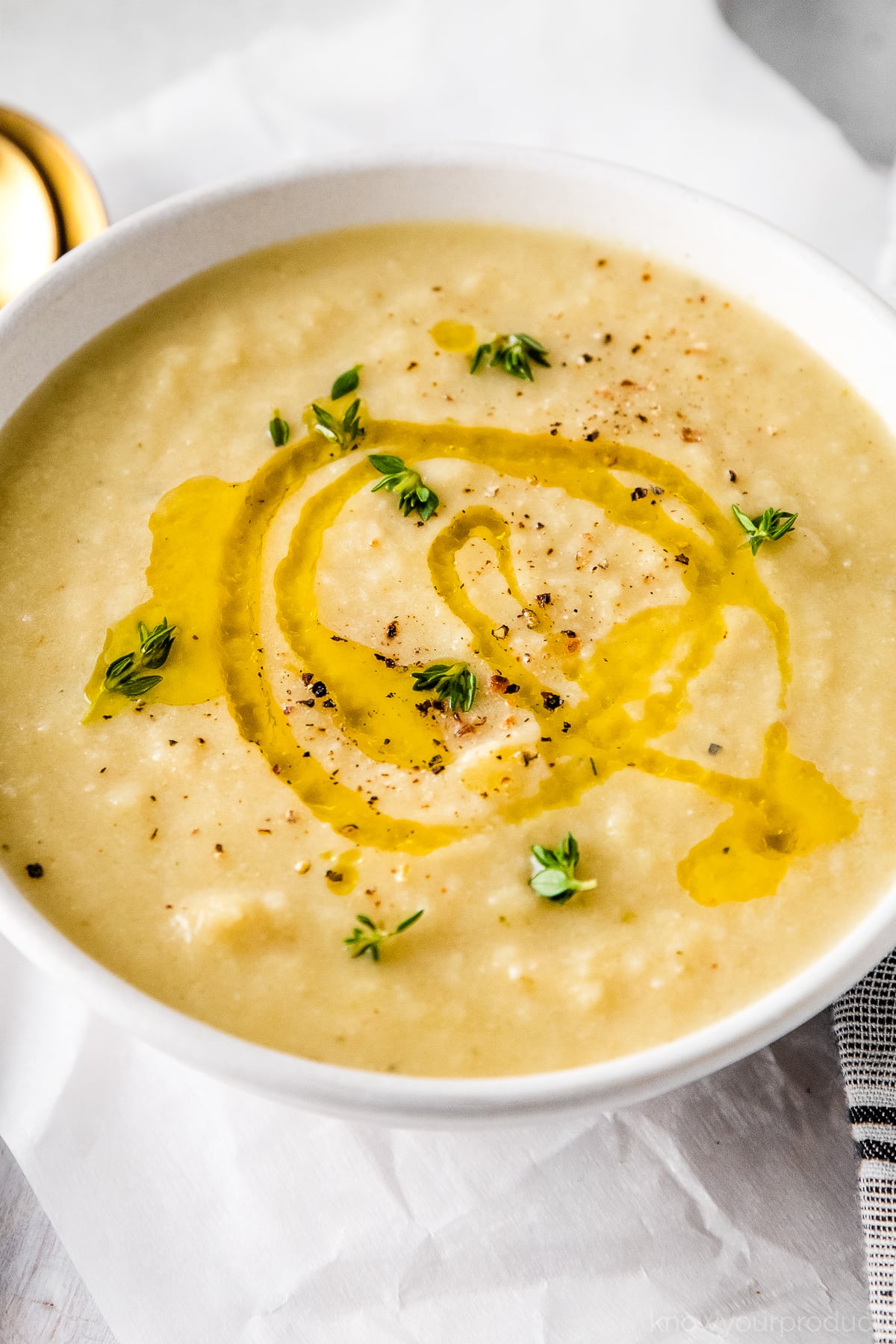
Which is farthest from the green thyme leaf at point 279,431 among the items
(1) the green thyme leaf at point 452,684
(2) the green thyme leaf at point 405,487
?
(1) the green thyme leaf at point 452,684

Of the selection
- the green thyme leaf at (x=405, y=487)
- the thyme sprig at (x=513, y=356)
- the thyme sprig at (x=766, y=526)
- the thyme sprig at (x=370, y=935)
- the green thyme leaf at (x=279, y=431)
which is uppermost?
the green thyme leaf at (x=279, y=431)

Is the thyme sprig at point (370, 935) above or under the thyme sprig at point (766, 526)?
under

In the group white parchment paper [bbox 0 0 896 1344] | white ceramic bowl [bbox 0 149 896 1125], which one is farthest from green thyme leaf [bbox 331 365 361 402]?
white parchment paper [bbox 0 0 896 1344]

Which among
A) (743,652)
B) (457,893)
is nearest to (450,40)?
(743,652)

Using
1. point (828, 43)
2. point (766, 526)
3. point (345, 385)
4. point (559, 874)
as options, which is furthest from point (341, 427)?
point (828, 43)

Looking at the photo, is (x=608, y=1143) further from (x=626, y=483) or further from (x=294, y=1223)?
(x=626, y=483)

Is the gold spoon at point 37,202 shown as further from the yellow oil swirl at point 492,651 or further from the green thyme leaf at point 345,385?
the yellow oil swirl at point 492,651

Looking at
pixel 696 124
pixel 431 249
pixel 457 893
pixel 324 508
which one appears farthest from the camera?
pixel 696 124
